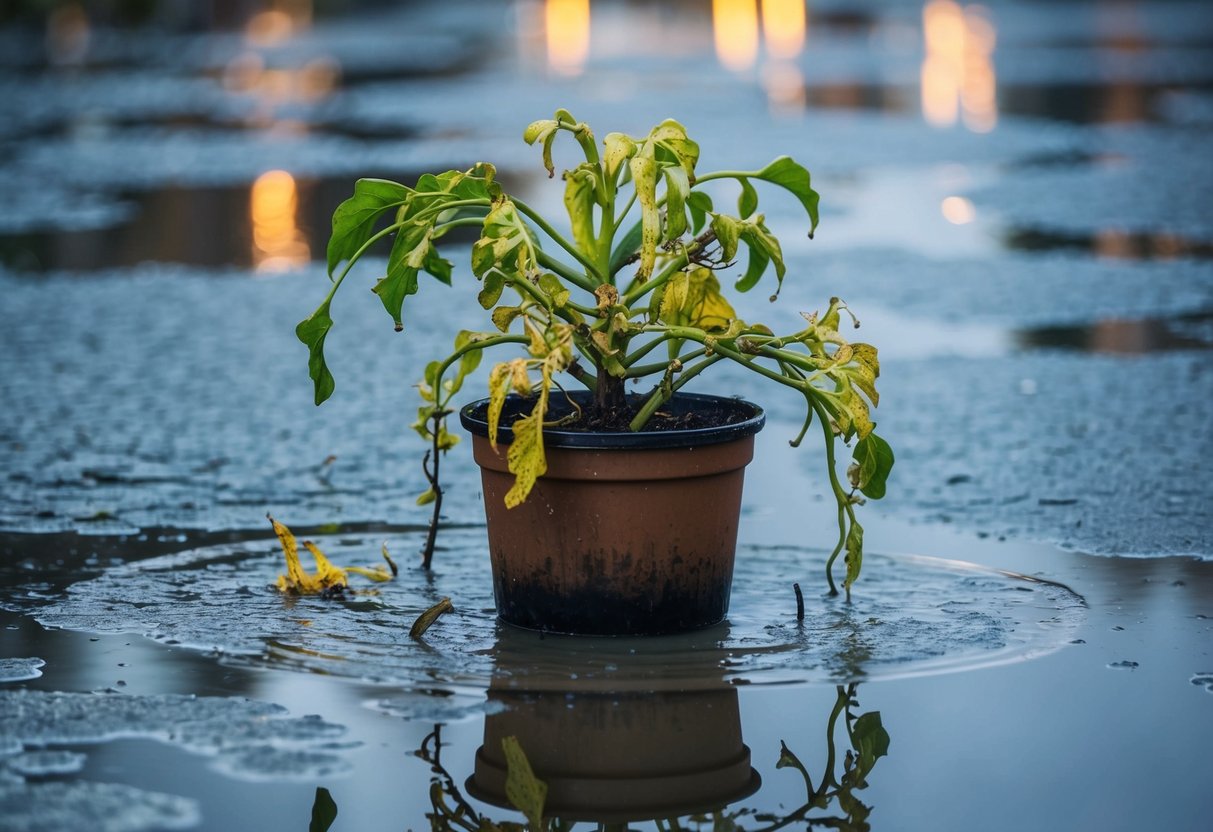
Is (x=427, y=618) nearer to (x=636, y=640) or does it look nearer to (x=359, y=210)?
(x=636, y=640)

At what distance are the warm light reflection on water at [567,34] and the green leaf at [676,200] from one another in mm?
20091

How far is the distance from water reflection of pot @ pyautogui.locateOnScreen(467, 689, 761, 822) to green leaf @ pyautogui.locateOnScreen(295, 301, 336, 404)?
36.7 inches

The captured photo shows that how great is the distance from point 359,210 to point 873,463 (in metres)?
1.34

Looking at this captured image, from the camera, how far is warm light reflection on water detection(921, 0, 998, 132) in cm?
1764

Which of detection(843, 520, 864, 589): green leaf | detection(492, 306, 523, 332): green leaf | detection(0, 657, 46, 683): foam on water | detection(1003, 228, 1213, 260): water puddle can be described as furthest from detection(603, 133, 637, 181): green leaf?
detection(1003, 228, 1213, 260): water puddle

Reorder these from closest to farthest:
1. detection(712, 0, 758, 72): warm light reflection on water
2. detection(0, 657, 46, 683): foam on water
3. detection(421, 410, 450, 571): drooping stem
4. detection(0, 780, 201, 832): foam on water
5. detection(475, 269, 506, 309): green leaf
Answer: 1. detection(0, 780, 201, 832): foam on water
2. detection(0, 657, 46, 683): foam on water
3. detection(475, 269, 506, 309): green leaf
4. detection(421, 410, 450, 571): drooping stem
5. detection(712, 0, 758, 72): warm light reflection on water

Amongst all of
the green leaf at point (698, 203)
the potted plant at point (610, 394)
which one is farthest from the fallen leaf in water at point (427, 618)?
the green leaf at point (698, 203)

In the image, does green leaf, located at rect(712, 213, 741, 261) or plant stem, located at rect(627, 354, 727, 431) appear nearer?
green leaf, located at rect(712, 213, 741, 261)

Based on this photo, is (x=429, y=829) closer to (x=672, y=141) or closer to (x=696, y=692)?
(x=696, y=692)

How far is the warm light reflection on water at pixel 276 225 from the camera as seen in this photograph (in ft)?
35.1

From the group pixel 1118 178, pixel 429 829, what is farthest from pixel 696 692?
pixel 1118 178

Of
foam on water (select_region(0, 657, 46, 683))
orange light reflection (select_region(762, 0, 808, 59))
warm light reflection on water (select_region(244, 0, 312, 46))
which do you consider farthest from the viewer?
warm light reflection on water (select_region(244, 0, 312, 46))

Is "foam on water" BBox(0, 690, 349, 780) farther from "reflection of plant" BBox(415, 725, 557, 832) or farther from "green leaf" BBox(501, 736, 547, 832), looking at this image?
"green leaf" BBox(501, 736, 547, 832)

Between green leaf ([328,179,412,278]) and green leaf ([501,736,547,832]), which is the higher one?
green leaf ([328,179,412,278])
